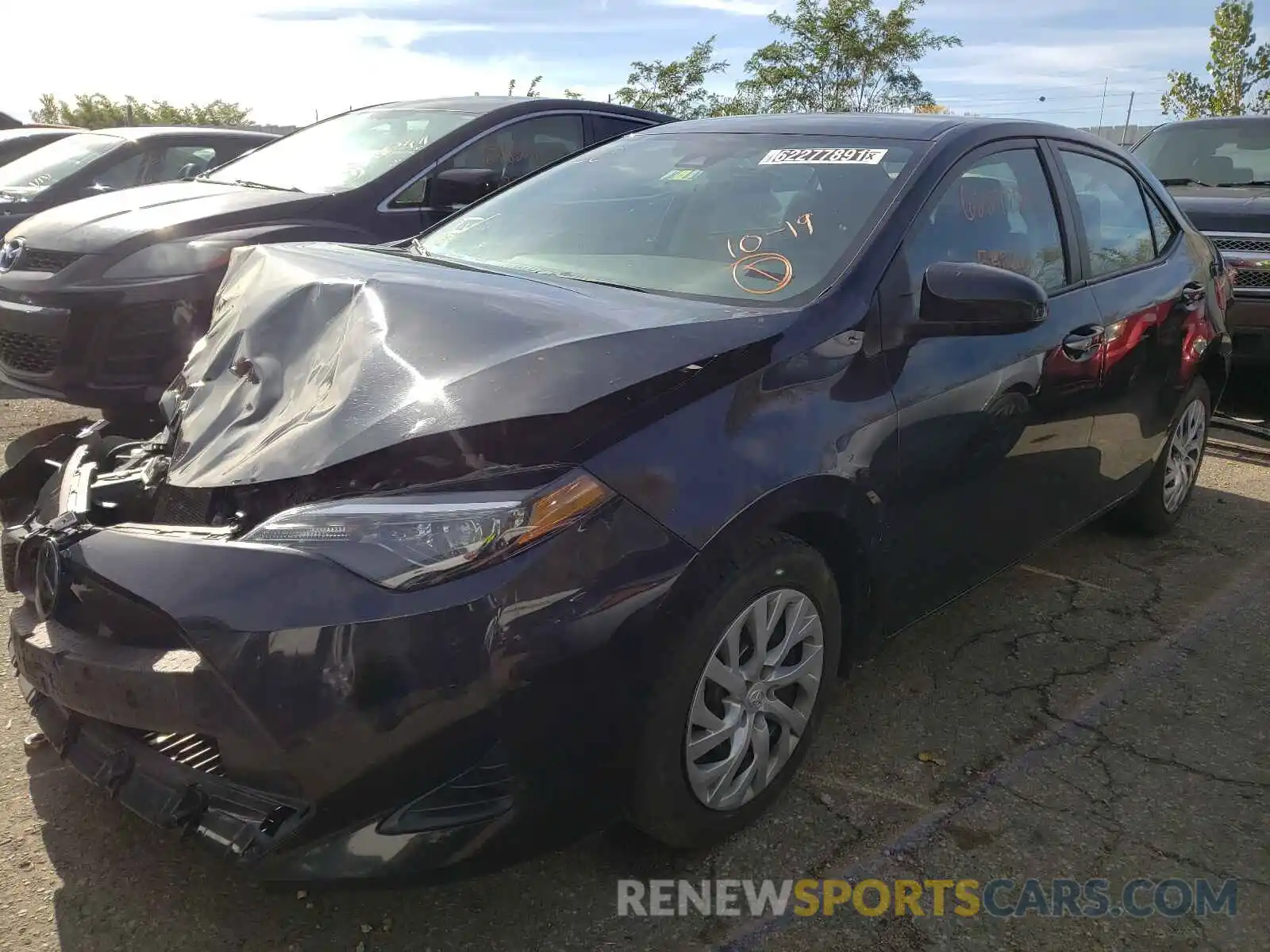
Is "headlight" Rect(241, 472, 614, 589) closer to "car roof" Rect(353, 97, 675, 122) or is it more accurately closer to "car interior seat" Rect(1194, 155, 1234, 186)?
"car roof" Rect(353, 97, 675, 122)

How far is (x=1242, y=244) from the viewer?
6523 mm

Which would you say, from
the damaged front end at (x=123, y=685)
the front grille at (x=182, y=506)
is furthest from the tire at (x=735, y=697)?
the front grille at (x=182, y=506)

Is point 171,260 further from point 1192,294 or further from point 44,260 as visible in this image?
point 1192,294

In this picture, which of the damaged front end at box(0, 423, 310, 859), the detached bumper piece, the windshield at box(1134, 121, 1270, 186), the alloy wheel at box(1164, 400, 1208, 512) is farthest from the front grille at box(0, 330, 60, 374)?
the windshield at box(1134, 121, 1270, 186)

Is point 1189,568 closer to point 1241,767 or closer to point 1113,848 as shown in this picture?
point 1241,767

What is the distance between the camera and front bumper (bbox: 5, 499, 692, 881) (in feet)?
5.71

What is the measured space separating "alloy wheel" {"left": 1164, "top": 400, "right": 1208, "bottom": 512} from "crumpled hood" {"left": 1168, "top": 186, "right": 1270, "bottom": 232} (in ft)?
8.18

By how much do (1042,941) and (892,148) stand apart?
210 centimetres

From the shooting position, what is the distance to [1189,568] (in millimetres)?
4230

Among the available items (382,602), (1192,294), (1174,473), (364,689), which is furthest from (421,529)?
(1174,473)

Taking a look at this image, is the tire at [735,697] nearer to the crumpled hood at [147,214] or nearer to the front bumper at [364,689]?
the front bumper at [364,689]

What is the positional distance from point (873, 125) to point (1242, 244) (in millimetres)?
4584

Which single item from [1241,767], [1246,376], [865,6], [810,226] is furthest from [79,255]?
[865,6]

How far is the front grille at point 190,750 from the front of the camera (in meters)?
1.85
